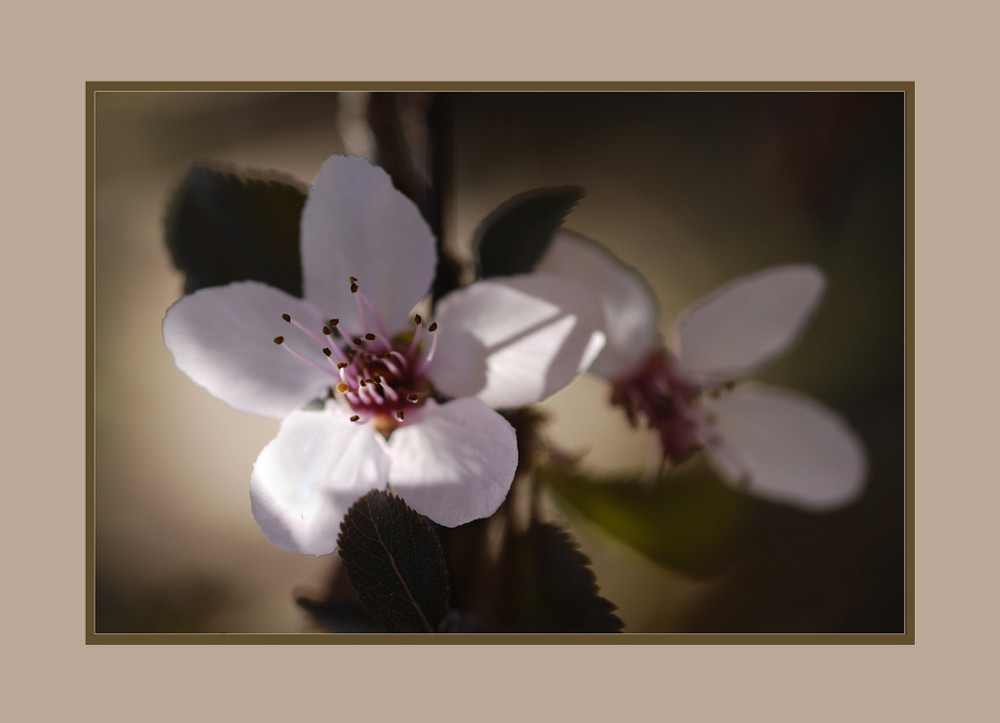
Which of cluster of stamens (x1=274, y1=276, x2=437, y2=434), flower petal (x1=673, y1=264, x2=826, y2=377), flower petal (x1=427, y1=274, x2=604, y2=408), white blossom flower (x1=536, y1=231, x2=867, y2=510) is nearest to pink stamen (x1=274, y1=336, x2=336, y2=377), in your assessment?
cluster of stamens (x1=274, y1=276, x2=437, y2=434)

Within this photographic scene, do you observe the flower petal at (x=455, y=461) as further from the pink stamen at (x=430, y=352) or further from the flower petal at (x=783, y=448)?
the flower petal at (x=783, y=448)

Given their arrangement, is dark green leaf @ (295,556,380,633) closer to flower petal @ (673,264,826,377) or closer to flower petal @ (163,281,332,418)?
flower petal @ (163,281,332,418)

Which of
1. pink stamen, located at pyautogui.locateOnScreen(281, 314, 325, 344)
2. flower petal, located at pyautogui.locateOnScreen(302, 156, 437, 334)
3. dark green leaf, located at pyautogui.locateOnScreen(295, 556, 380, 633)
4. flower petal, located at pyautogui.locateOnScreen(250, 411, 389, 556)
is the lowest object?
dark green leaf, located at pyautogui.locateOnScreen(295, 556, 380, 633)

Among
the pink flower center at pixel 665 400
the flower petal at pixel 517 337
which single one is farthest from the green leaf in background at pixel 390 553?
the pink flower center at pixel 665 400

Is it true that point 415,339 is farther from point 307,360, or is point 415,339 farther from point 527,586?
point 527,586

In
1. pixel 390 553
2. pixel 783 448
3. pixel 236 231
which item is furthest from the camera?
pixel 783 448

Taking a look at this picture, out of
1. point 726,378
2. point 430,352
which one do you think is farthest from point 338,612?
point 726,378
